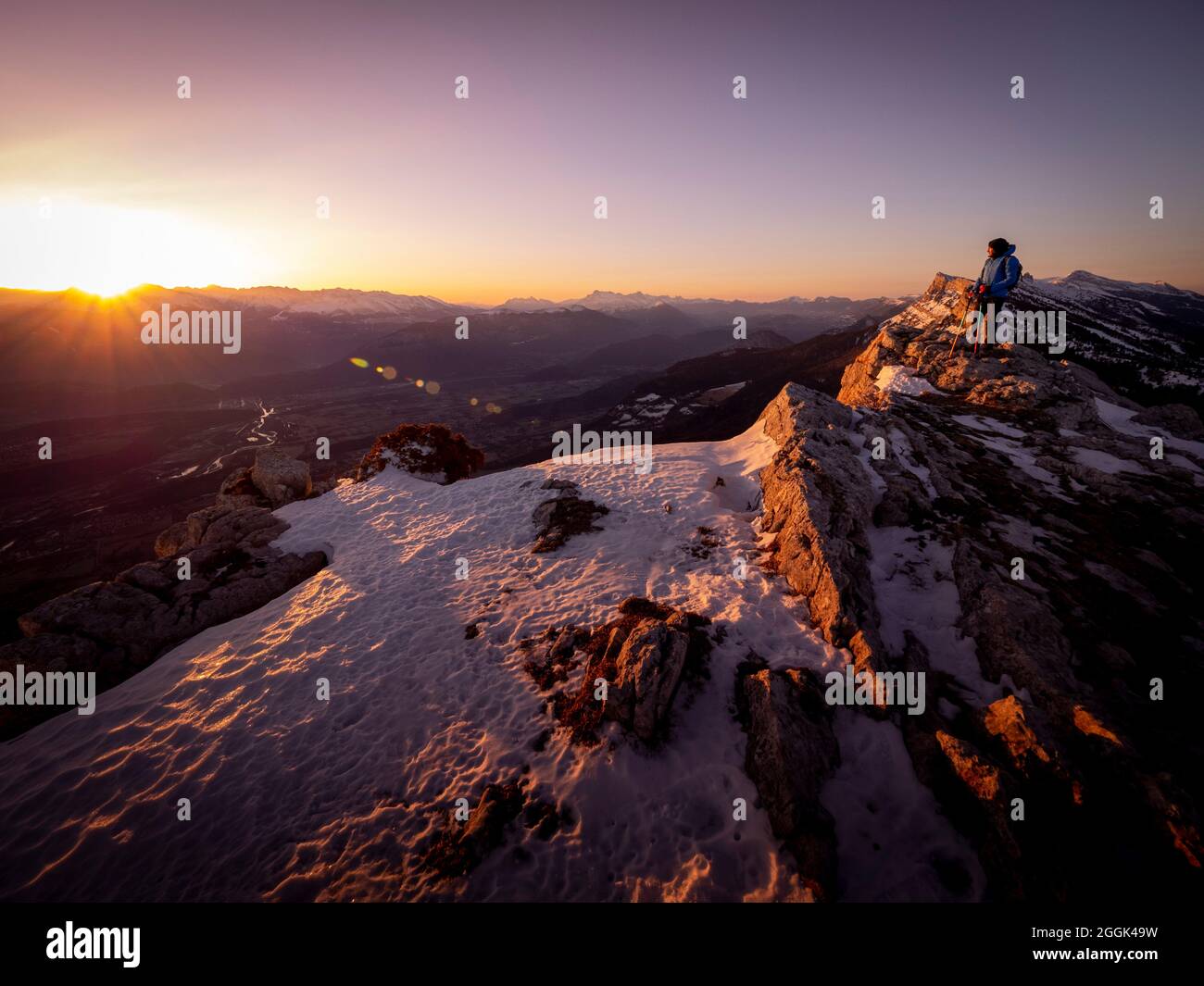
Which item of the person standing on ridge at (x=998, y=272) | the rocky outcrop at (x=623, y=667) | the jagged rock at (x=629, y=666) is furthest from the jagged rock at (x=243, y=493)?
the person standing on ridge at (x=998, y=272)

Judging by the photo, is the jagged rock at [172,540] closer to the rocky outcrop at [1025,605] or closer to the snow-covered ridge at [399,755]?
the snow-covered ridge at [399,755]

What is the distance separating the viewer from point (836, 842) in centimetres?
736

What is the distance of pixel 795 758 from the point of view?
815 centimetres

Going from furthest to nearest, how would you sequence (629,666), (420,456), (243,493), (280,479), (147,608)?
(243,493)
(420,456)
(280,479)
(147,608)
(629,666)

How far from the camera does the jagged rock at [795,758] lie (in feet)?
23.6

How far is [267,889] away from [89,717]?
8773 mm

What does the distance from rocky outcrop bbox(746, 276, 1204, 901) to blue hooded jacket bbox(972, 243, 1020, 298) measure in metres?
5.78

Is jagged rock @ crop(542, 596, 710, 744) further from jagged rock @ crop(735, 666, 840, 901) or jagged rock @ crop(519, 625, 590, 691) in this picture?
jagged rock @ crop(735, 666, 840, 901)

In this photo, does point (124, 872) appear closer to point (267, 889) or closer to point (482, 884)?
point (267, 889)

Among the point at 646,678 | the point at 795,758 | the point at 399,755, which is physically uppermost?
the point at 646,678

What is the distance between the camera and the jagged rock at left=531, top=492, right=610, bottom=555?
1670 centimetres

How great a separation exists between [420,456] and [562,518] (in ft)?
42.3

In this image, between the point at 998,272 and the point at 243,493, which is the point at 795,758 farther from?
the point at 243,493

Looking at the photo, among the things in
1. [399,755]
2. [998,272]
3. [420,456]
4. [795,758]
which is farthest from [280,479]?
[998,272]
